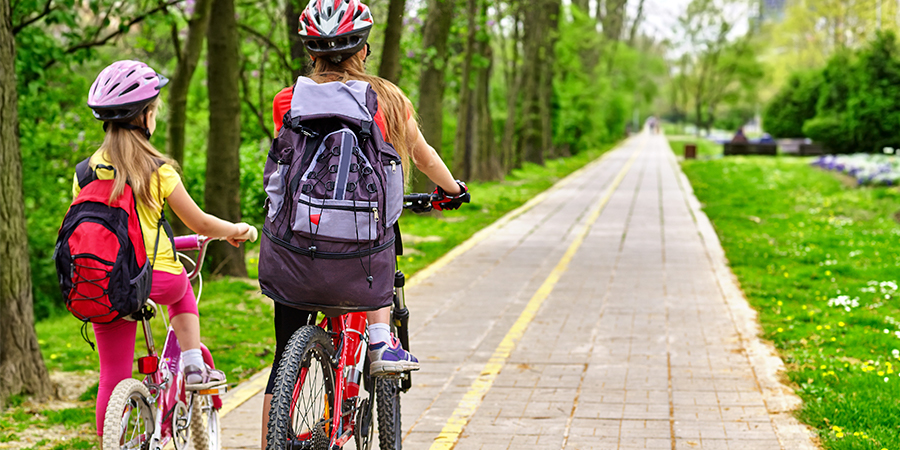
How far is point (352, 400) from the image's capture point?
3670 mm

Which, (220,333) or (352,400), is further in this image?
(220,333)

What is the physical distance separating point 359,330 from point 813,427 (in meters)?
2.92

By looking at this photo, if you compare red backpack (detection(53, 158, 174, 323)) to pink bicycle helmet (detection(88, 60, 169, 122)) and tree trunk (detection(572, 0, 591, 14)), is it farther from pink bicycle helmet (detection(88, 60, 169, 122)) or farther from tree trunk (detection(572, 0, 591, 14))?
tree trunk (detection(572, 0, 591, 14))

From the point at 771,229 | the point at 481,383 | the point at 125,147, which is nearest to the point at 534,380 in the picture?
the point at 481,383

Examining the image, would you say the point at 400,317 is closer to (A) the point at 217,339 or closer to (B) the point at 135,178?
(B) the point at 135,178

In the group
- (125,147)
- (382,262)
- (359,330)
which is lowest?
(359,330)

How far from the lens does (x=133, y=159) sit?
11.6 ft

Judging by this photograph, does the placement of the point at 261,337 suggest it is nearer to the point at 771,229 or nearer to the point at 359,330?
the point at 359,330

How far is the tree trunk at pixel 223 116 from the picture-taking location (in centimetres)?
983

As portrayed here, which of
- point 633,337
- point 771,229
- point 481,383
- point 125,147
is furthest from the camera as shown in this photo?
point 771,229

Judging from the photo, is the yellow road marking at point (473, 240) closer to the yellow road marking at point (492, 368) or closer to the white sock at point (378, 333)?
the yellow road marking at point (492, 368)

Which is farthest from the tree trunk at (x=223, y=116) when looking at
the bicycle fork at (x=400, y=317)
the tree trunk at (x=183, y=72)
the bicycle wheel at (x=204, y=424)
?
the bicycle fork at (x=400, y=317)

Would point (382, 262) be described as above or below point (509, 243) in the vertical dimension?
above

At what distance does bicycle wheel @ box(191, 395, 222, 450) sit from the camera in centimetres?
420
